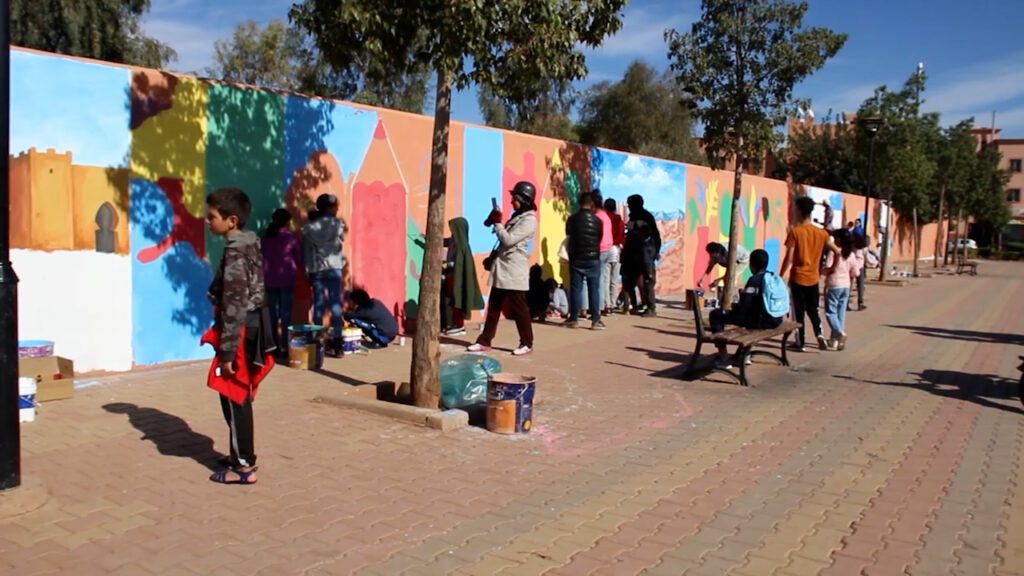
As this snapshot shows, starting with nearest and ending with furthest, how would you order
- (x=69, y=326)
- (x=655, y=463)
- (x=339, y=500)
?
(x=339, y=500)
(x=655, y=463)
(x=69, y=326)

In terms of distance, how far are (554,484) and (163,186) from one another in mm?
4929

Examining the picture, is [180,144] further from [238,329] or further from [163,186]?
[238,329]

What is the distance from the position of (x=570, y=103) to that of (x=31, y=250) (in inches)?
1152

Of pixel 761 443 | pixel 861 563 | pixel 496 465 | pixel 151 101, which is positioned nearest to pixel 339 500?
pixel 496 465

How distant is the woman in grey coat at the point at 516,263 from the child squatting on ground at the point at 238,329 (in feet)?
14.9

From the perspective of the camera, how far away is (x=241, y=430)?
4.80 m

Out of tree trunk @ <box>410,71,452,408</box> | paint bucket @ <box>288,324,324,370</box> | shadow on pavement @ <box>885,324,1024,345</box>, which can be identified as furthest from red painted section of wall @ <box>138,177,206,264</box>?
shadow on pavement @ <box>885,324,1024,345</box>

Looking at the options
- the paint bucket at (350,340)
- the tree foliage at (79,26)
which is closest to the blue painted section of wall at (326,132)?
the paint bucket at (350,340)

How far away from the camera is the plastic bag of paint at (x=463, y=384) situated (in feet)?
21.9

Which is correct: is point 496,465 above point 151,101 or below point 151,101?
below

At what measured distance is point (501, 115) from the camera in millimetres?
34875

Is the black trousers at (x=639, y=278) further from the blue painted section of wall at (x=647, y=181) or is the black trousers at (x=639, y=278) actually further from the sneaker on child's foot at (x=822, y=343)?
the sneaker on child's foot at (x=822, y=343)

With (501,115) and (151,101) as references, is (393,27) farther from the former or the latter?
(501,115)

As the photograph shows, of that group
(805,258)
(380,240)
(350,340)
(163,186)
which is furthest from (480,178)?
(163,186)
